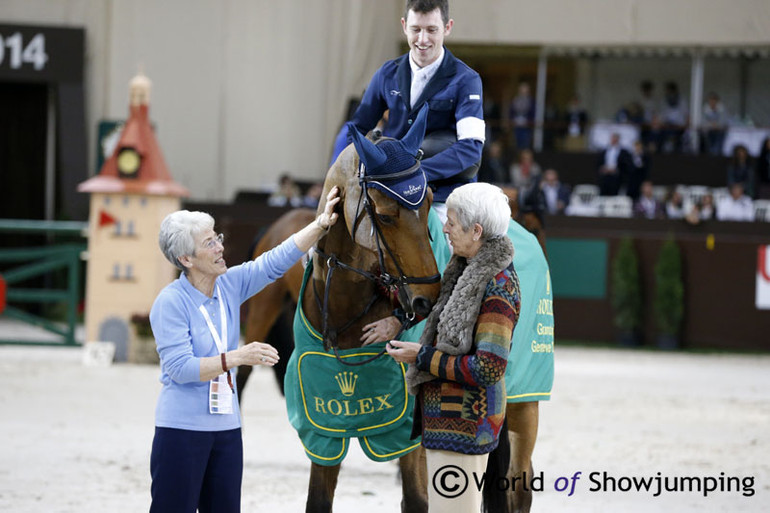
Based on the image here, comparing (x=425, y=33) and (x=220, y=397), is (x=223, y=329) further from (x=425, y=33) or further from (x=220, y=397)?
(x=425, y=33)

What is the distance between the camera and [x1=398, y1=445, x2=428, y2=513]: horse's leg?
13.9 feet

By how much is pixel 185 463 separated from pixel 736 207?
15395 mm

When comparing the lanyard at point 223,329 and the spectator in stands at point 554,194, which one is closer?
→ the lanyard at point 223,329

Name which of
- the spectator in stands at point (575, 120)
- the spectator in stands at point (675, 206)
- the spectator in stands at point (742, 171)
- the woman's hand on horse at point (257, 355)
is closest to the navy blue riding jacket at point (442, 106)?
the woman's hand on horse at point (257, 355)

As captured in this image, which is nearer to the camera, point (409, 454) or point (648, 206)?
point (409, 454)

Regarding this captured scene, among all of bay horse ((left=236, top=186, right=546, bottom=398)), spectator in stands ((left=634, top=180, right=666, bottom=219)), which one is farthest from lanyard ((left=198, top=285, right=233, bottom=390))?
spectator in stands ((left=634, top=180, right=666, bottom=219))

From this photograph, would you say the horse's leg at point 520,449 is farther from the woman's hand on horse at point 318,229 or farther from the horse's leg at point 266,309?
the horse's leg at point 266,309

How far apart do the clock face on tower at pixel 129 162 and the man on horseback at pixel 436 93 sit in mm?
7653

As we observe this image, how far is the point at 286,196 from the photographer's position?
17500 millimetres

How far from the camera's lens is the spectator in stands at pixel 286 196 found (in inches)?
671

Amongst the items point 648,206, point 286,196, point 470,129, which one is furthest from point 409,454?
point 648,206

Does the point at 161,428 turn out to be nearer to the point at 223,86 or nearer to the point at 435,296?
the point at 435,296

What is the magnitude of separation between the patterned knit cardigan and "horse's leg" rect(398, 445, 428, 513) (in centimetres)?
79

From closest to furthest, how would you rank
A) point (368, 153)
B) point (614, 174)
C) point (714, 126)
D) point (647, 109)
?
point (368, 153) → point (614, 174) → point (714, 126) → point (647, 109)
